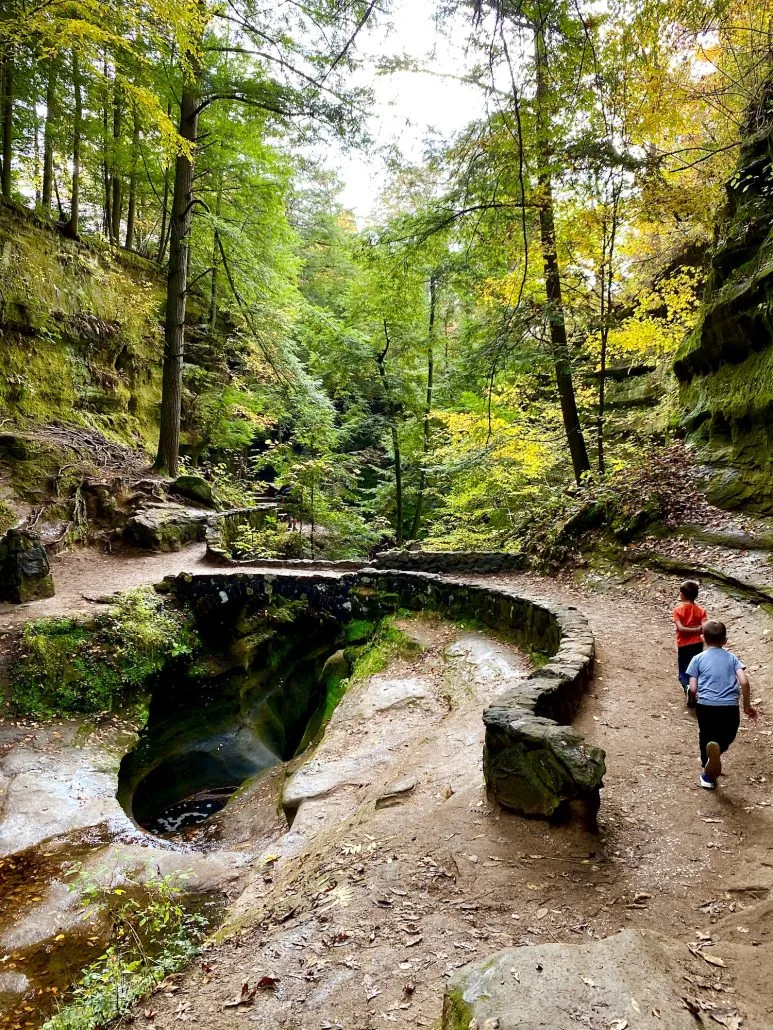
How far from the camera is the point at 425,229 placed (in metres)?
8.12

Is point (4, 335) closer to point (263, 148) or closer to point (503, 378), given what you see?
point (263, 148)

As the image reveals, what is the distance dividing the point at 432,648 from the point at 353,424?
34.5 ft

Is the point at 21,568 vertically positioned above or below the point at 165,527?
below

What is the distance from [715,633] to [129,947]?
502 centimetres

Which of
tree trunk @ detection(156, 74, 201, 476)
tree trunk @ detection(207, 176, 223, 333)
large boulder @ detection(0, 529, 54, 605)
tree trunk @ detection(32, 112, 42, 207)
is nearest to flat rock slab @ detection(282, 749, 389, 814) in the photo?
large boulder @ detection(0, 529, 54, 605)

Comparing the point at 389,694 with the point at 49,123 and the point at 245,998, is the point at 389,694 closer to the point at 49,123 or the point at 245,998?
the point at 245,998

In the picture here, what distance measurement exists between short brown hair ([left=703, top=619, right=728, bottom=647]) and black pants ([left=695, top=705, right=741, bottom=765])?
0.43 m

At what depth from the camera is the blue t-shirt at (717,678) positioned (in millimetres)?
3625

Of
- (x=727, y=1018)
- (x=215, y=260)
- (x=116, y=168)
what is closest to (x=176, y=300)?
(x=215, y=260)

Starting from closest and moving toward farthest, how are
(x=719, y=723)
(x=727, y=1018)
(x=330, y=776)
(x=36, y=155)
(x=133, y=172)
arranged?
(x=727, y=1018)
(x=719, y=723)
(x=330, y=776)
(x=36, y=155)
(x=133, y=172)

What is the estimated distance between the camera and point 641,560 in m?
8.66

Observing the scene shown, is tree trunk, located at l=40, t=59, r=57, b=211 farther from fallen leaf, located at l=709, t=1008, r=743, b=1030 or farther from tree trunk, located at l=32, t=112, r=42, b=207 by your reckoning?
fallen leaf, located at l=709, t=1008, r=743, b=1030

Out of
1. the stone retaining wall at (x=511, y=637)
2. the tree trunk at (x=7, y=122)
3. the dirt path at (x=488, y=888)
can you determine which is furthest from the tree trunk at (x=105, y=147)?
the dirt path at (x=488, y=888)

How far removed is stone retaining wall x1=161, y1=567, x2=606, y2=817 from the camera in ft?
11.5
